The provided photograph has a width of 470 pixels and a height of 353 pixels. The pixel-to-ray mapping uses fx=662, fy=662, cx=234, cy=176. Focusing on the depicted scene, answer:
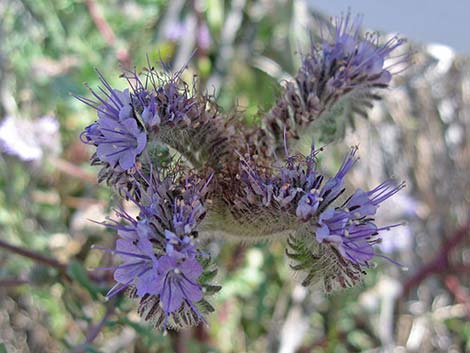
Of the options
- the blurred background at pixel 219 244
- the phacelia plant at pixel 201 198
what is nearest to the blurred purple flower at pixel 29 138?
the blurred background at pixel 219 244

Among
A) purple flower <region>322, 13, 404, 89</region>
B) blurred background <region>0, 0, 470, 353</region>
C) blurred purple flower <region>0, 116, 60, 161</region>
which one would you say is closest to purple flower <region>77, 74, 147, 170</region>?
purple flower <region>322, 13, 404, 89</region>

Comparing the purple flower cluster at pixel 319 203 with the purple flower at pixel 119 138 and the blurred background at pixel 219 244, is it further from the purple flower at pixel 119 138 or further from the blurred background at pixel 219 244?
the blurred background at pixel 219 244

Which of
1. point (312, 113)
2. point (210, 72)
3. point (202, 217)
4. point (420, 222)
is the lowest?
point (202, 217)

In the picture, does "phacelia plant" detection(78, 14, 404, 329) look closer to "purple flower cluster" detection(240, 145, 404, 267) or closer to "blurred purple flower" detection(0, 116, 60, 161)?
"purple flower cluster" detection(240, 145, 404, 267)

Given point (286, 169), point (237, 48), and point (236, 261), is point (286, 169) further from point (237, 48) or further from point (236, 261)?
point (237, 48)

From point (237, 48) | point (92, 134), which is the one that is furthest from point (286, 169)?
point (237, 48)

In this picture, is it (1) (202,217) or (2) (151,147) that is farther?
(2) (151,147)
